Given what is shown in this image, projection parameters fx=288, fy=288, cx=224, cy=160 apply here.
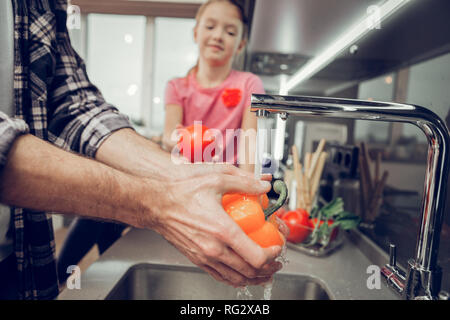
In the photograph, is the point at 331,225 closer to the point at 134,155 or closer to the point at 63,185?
the point at 134,155

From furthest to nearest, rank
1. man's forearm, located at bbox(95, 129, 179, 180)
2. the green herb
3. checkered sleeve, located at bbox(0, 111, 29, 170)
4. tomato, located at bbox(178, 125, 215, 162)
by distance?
the green herb
tomato, located at bbox(178, 125, 215, 162)
man's forearm, located at bbox(95, 129, 179, 180)
checkered sleeve, located at bbox(0, 111, 29, 170)

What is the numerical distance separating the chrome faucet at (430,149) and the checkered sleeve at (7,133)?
0.88 feet

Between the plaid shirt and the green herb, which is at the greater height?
the plaid shirt

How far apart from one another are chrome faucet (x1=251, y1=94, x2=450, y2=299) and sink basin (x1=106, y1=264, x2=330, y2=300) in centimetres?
32

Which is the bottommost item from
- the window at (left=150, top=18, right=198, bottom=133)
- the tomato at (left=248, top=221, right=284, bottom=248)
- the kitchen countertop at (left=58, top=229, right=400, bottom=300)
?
the kitchen countertop at (left=58, top=229, right=400, bottom=300)

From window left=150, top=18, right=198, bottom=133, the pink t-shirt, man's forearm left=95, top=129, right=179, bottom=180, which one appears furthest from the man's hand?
window left=150, top=18, right=198, bottom=133

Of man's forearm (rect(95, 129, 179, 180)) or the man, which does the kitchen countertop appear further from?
man's forearm (rect(95, 129, 179, 180))

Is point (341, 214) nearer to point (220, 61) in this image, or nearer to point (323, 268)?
point (323, 268)

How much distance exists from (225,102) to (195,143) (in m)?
0.16

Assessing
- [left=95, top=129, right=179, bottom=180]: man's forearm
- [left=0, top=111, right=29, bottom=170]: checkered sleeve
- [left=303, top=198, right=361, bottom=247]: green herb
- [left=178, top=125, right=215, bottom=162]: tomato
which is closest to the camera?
[left=0, top=111, right=29, bottom=170]: checkered sleeve

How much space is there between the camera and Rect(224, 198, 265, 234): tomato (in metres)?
0.35
